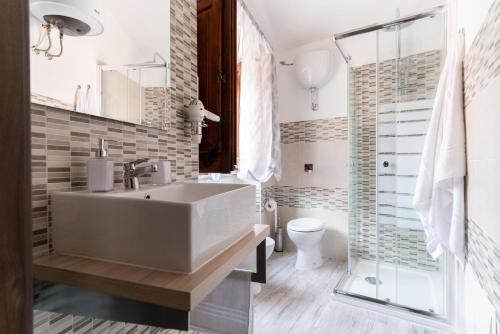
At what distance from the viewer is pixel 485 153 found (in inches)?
35.1

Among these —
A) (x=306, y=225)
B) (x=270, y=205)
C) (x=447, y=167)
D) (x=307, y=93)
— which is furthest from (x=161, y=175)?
(x=307, y=93)

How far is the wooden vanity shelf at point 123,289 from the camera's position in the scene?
50 centimetres

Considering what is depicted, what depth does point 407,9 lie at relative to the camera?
7.96 ft

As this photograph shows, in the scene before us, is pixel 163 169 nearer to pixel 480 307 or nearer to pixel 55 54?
pixel 55 54

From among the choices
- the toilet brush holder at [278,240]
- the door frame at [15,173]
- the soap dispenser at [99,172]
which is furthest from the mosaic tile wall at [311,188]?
the door frame at [15,173]

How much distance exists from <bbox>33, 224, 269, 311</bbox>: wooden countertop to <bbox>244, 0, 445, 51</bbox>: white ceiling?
2441 millimetres

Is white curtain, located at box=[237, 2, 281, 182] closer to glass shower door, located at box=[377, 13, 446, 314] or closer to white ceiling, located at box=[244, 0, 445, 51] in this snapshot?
white ceiling, located at box=[244, 0, 445, 51]

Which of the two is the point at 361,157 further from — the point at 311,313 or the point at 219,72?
the point at 219,72

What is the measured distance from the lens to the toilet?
260cm

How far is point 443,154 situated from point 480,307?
2.28ft

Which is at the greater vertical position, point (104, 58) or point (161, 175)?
point (104, 58)

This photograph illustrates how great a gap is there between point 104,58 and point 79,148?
0.33 m

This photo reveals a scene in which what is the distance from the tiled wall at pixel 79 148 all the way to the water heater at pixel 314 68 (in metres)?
2.02

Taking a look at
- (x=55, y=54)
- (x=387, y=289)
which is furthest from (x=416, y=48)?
(x=55, y=54)
